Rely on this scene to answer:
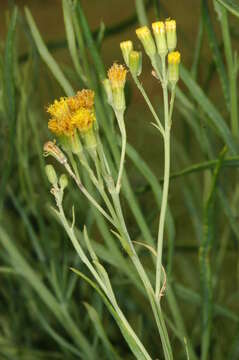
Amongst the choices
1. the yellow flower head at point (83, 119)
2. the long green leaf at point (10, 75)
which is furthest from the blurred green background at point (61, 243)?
the yellow flower head at point (83, 119)

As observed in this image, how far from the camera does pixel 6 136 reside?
483 mm

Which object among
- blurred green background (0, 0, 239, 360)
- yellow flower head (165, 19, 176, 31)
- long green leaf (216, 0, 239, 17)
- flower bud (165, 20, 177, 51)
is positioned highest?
long green leaf (216, 0, 239, 17)

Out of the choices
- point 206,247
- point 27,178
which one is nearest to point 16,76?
point 27,178

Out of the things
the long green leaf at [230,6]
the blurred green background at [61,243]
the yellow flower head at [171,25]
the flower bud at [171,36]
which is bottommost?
the blurred green background at [61,243]

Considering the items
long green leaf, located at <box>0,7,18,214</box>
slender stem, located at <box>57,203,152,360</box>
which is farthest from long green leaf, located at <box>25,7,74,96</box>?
slender stem, located at <box>57,203,152,360</box>

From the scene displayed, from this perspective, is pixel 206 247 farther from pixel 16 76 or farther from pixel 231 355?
pixel 16 76

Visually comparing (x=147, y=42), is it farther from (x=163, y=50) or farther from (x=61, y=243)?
(x=61, y=243)

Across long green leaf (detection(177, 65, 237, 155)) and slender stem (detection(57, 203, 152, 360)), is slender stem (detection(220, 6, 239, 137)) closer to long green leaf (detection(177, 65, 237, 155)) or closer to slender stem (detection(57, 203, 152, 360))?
long green leaf (detection(177, 65, 237, 155))

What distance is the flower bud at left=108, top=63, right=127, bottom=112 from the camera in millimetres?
220

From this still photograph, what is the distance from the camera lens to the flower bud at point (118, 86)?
0.22 metres

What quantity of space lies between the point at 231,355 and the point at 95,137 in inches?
5.5

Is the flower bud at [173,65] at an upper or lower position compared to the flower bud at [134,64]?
lower

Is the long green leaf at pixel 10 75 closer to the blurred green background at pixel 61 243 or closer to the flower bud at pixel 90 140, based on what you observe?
the blurred green background at pixel 61 243

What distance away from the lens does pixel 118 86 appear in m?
0.22
